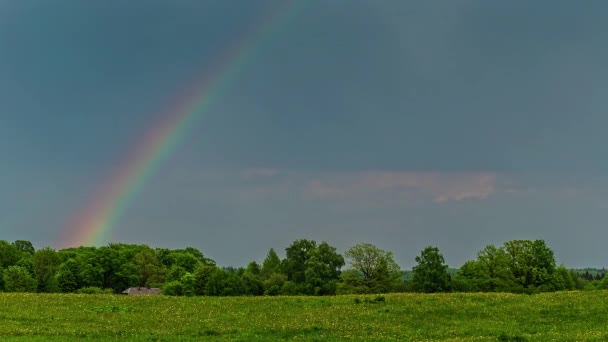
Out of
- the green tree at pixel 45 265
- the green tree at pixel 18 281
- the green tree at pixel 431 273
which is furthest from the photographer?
the green tree at pixel 45 265

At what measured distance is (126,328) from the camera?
940 inches

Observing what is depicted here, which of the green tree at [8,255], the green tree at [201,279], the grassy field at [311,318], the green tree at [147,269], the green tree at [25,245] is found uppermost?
the green tree at [25,245]

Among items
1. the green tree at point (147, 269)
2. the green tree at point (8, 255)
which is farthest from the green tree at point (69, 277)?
the green tree at point (8, 255)

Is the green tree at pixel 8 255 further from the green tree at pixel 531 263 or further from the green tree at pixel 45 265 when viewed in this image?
the green tree at pixel 531 263

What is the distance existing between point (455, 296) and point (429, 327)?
32.4 feet

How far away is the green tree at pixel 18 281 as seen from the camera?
104 metres

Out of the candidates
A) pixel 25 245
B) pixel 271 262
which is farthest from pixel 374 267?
pixel 25 245

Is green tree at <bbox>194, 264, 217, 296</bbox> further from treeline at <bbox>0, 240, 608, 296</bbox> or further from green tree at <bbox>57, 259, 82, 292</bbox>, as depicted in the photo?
green tree at <bbox>57, 259, 82, 292</bbox>

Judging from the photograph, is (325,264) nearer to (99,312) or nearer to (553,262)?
(553,262)

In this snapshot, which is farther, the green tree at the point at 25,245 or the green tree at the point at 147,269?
the green tree at the point at 25,245

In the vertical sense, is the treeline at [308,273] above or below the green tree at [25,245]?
below

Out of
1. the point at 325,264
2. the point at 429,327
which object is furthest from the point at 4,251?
the point at 429,327

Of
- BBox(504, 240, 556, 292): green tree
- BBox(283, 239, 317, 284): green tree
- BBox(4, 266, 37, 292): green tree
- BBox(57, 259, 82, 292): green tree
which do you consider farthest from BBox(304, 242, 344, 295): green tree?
BBox(4, 266, 37, 292): green tree

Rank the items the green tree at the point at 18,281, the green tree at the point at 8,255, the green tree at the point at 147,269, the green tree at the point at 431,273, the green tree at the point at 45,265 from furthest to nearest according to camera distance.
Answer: the green tree at the point at 147,269 → the green tree at the point at 8,255 → the green tree at the point at 45,265 → the green tree at the point at 18,281 → the green tree at the point at 431,273
